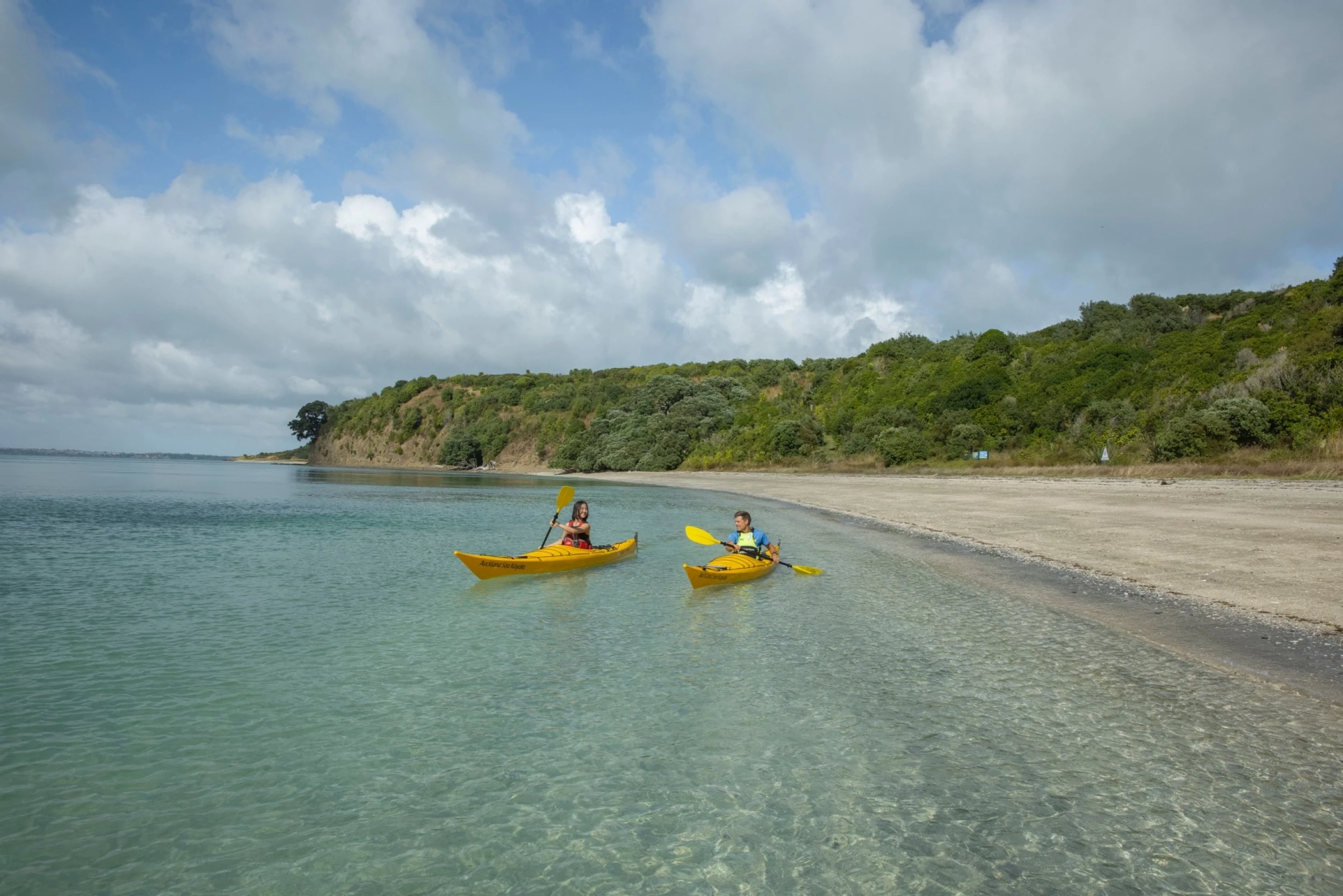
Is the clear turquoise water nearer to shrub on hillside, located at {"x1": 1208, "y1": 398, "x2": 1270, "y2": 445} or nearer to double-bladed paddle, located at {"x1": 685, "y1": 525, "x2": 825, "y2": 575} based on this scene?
double-bladed paddle, located at {"x1": 685, "y1": 525, "x2": 825, "y2": 575}

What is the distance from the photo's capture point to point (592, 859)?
14.0ft

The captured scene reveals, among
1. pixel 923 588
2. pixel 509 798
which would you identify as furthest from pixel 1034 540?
pixel 509 798

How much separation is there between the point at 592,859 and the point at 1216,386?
4165 centimetres

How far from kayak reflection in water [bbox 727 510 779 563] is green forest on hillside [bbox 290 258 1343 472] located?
25.0m

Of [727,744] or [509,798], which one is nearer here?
[509,798]

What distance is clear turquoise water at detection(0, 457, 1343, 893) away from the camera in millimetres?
4176

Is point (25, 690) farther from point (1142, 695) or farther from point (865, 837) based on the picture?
point (1142, 695)

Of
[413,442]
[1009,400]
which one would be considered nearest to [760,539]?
[1009,400]

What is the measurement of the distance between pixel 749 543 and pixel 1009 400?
126ft

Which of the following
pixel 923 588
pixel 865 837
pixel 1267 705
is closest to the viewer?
pixel 865 837

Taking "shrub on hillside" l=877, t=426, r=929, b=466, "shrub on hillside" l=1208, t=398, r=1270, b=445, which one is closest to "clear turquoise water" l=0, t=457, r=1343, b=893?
"shrub on hillside" l=1208, t=398, r=1270, b=445

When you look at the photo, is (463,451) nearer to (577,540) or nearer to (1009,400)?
(1009,400)

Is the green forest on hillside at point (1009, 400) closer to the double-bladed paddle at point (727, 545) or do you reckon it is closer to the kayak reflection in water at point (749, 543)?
the double-bladed paddle at point (727, 545)

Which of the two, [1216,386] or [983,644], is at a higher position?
[1216,386]
